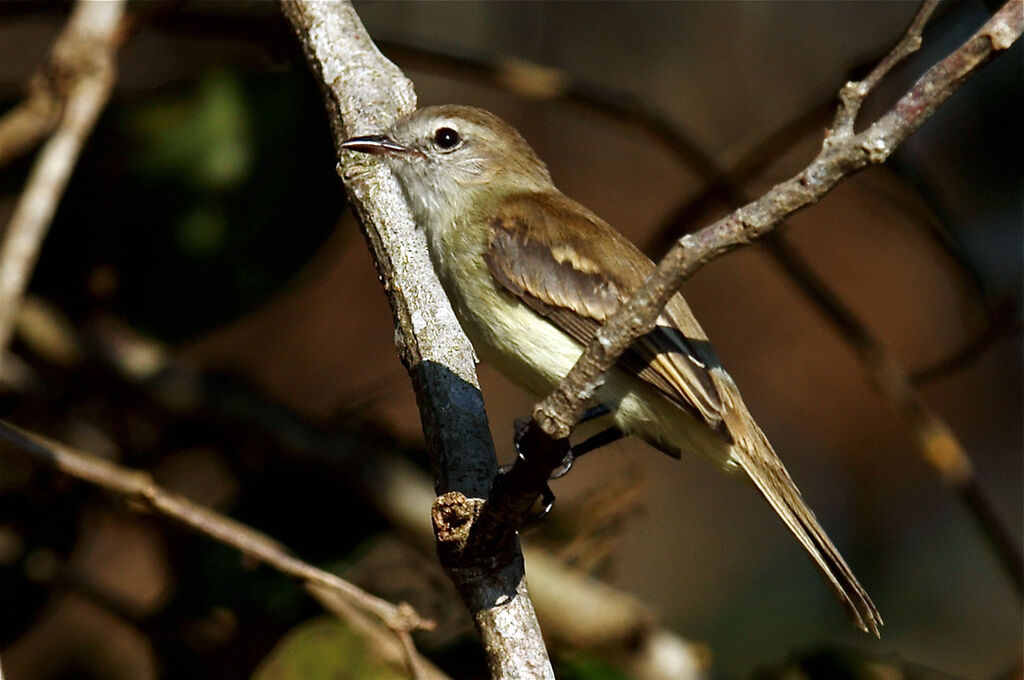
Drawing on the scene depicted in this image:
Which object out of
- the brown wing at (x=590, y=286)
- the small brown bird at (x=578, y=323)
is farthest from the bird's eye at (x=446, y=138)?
the brown wing at (x=590, y=286)

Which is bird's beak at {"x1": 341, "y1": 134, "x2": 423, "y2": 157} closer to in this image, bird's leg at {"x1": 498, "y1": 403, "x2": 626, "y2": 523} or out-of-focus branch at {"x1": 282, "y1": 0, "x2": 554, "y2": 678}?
out-of-focus branch at {"x1": 282, "y1": 0, "x2": 554, "y2": 678}

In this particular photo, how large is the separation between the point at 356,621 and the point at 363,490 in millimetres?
776

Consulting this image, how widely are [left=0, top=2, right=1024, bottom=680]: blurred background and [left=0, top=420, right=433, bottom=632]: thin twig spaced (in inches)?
16.4

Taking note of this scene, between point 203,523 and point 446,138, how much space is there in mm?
1481

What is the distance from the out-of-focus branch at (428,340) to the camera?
A: 2.24 meters

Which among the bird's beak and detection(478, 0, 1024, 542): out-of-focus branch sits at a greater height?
the bird's beak

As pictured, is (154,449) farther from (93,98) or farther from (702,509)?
(702,509)

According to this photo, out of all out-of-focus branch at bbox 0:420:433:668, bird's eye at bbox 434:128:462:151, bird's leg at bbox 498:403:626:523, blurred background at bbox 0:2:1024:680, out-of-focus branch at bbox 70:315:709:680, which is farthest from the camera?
blurred background at bbox 0:2:1024:680

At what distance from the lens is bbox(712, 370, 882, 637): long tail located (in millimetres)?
2977

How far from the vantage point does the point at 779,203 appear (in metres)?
1.76

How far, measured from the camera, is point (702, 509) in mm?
7902

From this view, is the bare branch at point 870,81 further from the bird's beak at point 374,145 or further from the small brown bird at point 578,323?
the bird's beak at point 374,145

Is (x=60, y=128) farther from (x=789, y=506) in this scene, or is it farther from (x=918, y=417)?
(x=918, y=417)

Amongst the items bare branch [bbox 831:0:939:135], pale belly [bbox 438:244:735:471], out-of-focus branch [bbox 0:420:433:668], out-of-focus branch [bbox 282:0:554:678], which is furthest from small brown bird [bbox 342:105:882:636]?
bare branch [bbox 831:0:939:135]
